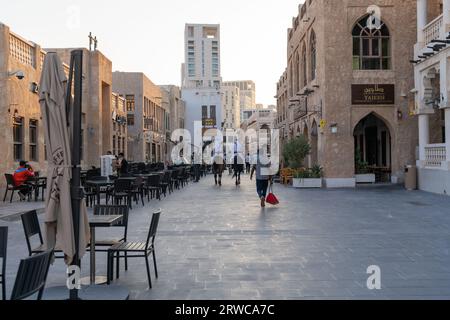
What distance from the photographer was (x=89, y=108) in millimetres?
28125

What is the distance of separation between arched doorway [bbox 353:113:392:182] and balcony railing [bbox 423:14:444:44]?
4976mm

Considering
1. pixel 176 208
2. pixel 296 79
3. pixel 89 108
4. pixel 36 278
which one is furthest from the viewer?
pixel 296 79

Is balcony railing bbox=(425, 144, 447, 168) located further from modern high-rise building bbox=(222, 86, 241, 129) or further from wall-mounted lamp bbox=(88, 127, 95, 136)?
modern high-rise building bbox=(222, 86, 241, 129)

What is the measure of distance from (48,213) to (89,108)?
24088 mm

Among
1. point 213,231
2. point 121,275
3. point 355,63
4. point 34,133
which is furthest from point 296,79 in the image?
point 121,275

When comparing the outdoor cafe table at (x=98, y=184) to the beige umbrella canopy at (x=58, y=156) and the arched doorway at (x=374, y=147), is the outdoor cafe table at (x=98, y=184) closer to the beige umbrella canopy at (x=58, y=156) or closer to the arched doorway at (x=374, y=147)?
the beige umbrella canopy at (x=58, y=156)

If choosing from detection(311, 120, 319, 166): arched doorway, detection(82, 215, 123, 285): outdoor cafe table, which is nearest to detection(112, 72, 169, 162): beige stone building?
detection(311, 120, 319, 166): arched doorway

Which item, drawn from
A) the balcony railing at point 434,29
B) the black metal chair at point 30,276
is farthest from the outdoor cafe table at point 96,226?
the balcony railing at point 434,29

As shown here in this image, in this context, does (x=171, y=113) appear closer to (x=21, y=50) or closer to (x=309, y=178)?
(x=309, y=178)

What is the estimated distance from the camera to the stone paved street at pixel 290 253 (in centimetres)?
567

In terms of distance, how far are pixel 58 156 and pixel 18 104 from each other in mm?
14161

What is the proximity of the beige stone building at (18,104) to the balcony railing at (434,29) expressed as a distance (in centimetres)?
1463

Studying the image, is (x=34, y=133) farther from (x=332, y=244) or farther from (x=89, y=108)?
(x=332, y=244)
